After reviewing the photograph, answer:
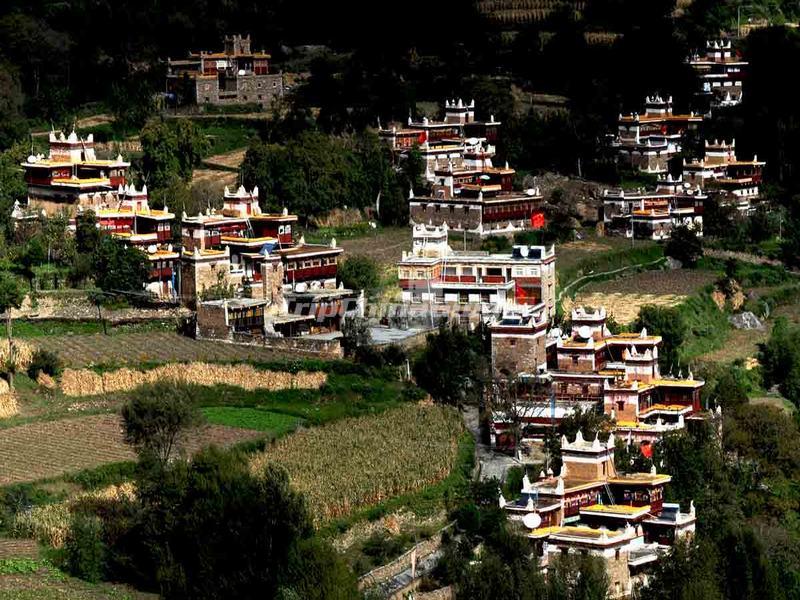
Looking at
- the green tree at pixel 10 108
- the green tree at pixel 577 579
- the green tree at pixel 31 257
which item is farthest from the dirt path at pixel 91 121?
the green tree at pixel 577 579

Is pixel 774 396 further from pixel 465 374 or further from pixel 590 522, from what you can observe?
pixel 590 522

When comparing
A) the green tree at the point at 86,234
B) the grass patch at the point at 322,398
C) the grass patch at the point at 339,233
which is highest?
the green tree at the point at 86,234

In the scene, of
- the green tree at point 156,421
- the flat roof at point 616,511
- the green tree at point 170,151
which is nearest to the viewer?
the flat roof at point 616,511

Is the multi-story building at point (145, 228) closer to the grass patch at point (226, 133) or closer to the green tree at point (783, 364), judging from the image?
the grass patch at point (226, 133)

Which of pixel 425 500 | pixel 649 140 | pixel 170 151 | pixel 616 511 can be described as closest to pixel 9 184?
pixel 170 151

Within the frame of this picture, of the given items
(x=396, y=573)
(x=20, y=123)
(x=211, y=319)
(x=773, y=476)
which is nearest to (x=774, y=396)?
(x=773, y=476)

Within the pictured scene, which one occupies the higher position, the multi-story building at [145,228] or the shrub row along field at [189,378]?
the multi-story building at [145,228]

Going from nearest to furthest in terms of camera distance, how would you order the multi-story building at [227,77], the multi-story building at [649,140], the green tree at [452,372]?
the green tree at [452,372]
the multi-story building at [227,77]
the multi-story building at [649,140]

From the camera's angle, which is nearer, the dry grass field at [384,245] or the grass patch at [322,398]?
the grass patch at [322,398]
